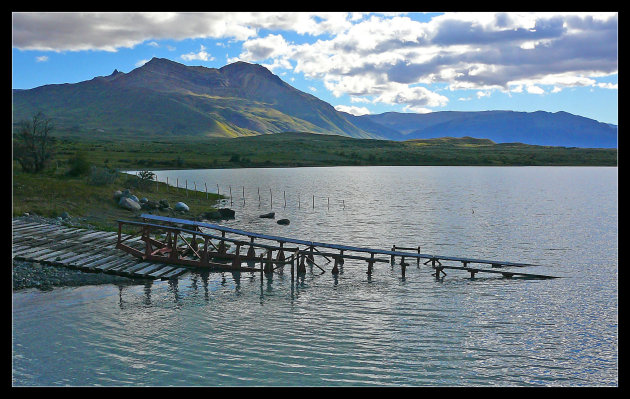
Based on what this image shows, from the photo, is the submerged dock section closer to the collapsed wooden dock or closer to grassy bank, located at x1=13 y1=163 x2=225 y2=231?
the collapsed wooden dock

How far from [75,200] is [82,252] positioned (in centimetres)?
1839

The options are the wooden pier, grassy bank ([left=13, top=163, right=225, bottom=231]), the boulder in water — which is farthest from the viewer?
the boulder in water

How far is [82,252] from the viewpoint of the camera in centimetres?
3072

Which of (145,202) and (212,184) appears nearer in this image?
(145,202)

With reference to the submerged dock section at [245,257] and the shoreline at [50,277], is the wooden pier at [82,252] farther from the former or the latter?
the submerged dock section at [245,257]

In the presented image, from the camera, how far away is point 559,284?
29812 millimetres

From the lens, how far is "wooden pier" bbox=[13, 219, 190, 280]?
93.6 ft

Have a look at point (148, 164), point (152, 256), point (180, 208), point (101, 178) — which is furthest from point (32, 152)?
point (148, 164)

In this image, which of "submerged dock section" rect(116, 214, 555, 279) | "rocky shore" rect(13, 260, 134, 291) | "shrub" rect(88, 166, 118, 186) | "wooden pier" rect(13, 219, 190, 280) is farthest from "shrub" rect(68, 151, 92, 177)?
"rocky shore" rect(13, 260, 134, 291)

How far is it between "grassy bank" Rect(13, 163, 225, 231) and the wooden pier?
4460 millimetres

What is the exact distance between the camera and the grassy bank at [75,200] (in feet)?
137
